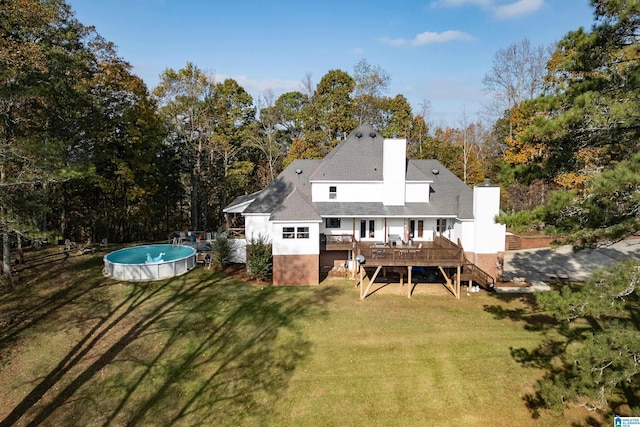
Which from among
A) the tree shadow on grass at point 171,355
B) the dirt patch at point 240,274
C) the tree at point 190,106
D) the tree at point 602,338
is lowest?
the tree shadow on grass at point 171,355

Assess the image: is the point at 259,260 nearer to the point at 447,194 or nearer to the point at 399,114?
the point at 447,194

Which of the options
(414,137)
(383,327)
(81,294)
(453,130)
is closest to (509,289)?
(383,327)

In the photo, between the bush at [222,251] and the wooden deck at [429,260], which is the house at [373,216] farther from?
the bush at [222,251]

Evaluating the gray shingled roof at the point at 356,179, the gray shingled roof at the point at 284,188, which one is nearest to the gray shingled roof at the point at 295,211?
the gray shingled roof at the point at 356,179

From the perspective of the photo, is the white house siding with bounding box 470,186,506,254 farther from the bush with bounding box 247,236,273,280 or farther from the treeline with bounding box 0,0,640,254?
the bush with bounding box 247,236,273,280

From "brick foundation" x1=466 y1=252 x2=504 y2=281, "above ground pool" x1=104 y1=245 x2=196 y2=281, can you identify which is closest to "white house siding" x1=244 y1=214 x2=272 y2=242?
"above ground pool" x1=104 y1=245 x2=196 y2=281
